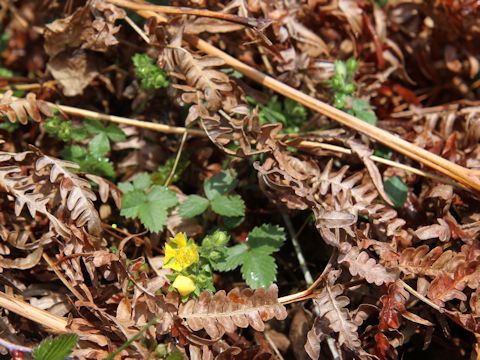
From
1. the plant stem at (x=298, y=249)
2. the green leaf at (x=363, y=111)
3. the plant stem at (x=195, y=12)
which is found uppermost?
the plant stem at (x=195, y=12)

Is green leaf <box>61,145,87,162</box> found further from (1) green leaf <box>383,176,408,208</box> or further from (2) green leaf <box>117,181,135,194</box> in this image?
(1) green leaf <box>383,176,408,208</box>

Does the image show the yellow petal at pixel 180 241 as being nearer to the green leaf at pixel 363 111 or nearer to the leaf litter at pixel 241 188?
the leaf litter at pixel 241 188

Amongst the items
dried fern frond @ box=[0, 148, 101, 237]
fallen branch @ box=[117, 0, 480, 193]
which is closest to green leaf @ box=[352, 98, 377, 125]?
fallen branch @ box=[117, 0, 480, 193]

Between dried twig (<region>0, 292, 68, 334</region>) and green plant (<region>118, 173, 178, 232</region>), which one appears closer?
dried twig (<region>0, 292, 68, 334</region>)

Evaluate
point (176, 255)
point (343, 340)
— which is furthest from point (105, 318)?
point (343, 340)

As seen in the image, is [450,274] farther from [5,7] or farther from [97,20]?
[5,7]

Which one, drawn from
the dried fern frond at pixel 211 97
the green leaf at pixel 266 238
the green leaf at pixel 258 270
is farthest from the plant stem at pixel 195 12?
the green leaf at pixel 258 270
